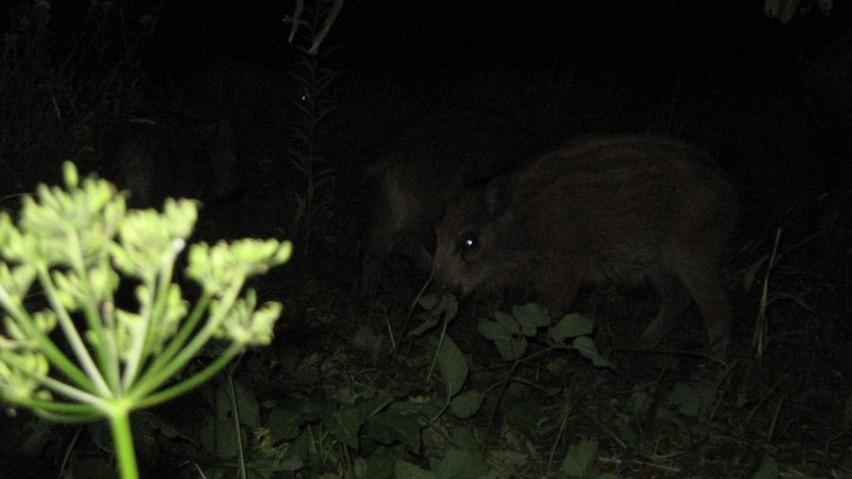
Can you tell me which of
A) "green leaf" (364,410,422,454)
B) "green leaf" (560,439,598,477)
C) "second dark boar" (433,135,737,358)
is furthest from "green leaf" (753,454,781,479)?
"second dark boar" (433,135,737,358)

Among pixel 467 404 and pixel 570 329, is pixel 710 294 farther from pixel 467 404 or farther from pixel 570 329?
pixel 467 404

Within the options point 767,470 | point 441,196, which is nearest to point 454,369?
point 767,470

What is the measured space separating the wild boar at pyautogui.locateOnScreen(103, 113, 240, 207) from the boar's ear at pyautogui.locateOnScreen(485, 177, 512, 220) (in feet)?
4.46

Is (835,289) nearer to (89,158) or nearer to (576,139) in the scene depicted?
(576,139)

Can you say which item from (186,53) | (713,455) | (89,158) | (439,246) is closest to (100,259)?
(713,455)

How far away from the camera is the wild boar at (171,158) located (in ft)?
17.1

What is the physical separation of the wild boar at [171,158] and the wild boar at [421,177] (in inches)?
29.7

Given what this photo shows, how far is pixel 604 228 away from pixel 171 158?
2.06 metres

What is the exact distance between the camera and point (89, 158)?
18.5 ft

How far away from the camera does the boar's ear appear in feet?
16.9

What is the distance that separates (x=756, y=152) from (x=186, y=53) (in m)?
4.45

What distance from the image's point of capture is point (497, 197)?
519 centimetres

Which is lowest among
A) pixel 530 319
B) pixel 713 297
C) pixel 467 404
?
pixel 713 297

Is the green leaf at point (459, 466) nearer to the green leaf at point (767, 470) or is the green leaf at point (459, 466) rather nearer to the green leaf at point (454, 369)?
the green leaf at point (454, 369)
